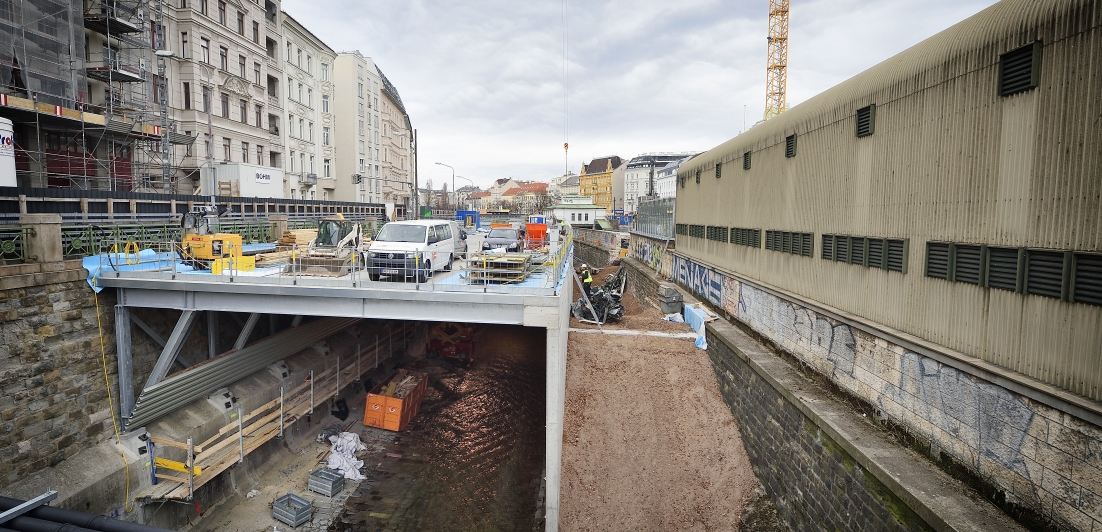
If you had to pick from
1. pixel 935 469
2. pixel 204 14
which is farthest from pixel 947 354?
pixel 204 14

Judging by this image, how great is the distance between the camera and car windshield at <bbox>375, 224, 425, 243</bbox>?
15922mm

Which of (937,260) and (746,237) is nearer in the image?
(937,260)

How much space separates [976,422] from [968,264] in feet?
8.64

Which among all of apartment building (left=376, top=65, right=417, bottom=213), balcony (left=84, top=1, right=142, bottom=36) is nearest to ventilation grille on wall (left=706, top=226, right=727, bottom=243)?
balcony (left=84, top=1, right=142, bottom=36)

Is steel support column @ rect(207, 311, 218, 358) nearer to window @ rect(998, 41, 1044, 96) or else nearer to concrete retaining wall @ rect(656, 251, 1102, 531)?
concrete retaining wall @ rect(656, 251, 1102, 531)

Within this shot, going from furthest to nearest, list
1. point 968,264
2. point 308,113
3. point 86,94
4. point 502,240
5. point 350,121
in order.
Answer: point 350,121
point 308,113
point 502,240
point 86,94
point 968,264

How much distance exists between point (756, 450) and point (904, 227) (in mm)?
6846

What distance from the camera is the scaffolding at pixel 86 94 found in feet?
67.6

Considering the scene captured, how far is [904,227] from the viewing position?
10.6 metres

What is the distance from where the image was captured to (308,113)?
46.6 m

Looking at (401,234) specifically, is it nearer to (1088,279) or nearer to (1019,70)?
(1019,70)

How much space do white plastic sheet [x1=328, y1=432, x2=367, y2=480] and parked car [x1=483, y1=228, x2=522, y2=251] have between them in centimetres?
934

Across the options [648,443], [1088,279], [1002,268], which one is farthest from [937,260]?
[648,443]

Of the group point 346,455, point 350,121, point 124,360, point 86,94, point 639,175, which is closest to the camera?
point 124,360
